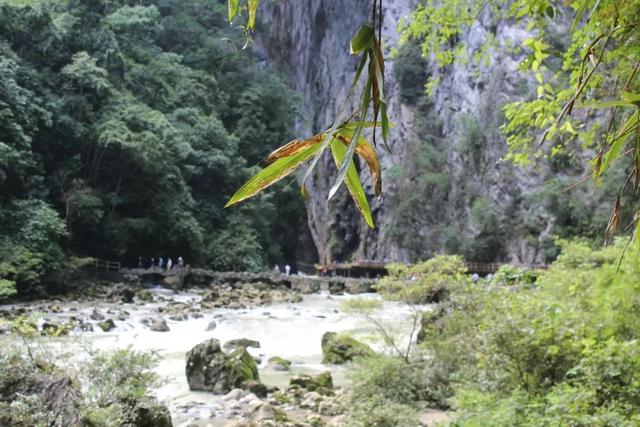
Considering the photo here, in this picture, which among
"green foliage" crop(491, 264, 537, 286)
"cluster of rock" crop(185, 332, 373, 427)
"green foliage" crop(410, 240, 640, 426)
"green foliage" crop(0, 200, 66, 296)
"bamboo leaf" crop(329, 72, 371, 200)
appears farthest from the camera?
"green foliage" crop(0, 200, 66, 296)

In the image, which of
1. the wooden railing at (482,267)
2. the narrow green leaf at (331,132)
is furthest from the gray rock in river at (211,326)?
the narrow green leaf at (331,132)

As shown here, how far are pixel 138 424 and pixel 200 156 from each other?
60.4ft

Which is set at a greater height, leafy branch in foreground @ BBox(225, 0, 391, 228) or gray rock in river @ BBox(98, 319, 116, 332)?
leafy branch in foreground @ BBox(225, 0, 391, 228)

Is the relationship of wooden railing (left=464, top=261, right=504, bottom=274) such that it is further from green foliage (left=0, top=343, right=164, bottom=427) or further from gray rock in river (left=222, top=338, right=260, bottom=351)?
green foliage (left=0, top=343, right=164, bottom=427)

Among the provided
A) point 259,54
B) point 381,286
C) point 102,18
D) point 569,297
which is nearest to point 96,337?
point 381,286

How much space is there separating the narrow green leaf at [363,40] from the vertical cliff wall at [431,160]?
14.8 metres

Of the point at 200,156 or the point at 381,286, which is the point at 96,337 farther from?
the point at 200,156

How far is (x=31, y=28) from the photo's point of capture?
16.7 meters

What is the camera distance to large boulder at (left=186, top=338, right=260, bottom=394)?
666cm

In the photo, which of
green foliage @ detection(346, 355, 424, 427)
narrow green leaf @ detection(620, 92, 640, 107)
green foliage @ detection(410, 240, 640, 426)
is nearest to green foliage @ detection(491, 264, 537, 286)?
green foliage @ detection(410, 240, 640, 426)

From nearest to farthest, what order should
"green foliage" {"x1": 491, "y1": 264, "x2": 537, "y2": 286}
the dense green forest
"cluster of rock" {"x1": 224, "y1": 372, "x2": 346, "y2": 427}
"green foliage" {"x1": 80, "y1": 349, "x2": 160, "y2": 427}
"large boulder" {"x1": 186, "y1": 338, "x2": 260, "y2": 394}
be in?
"green foliage" {"x1": 80, "y1": 349, "x2": 160, "y2": 427}
"cluster of rock" {"x1": 224, "y1": 372, "x2": 346, "y2": 427}
"green foliage" {"x1": 491, "y1": 264, "x2": 537, "y2": 286}
"large boulder" {"x1": 186, "y1": 338, "x2": 260, "y2": 394}
the dense green forest

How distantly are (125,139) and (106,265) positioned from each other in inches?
173

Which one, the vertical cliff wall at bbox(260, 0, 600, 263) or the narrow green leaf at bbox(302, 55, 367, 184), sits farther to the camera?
the vertical cliff wall at bbox(260, 0, 600, 263)

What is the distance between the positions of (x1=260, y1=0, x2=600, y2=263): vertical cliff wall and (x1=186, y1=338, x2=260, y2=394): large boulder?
32.6 ft
